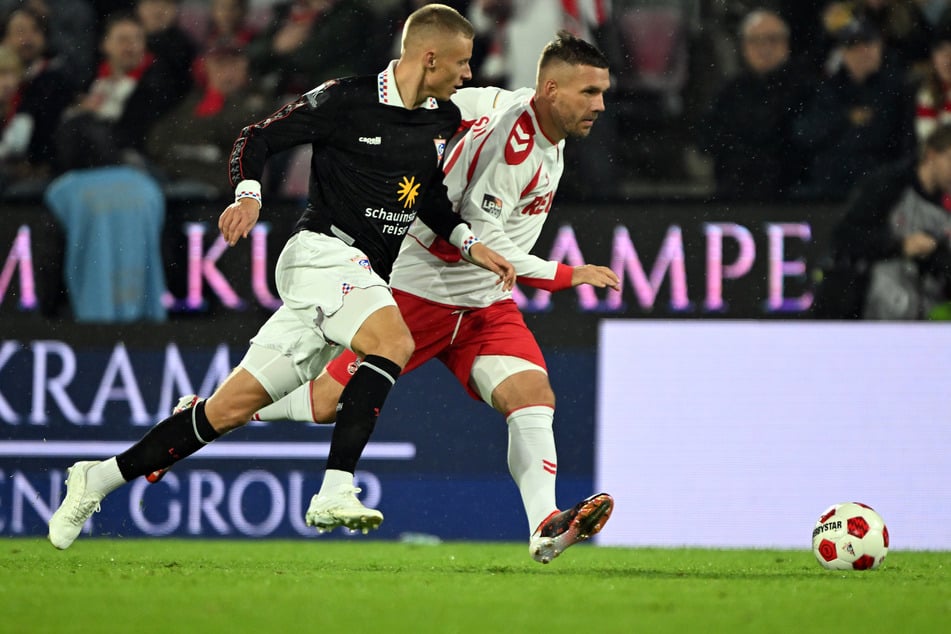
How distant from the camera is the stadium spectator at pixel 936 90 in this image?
29.3 feet

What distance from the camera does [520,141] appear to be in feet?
19.6

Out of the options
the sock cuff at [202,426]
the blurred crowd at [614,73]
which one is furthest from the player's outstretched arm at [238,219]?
the blurred crowd at [614,73]

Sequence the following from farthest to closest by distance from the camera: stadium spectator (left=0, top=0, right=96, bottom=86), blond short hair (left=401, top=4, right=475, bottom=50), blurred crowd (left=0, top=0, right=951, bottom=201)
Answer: stadium spectator (left=0, top=0, right=96, bottom=86) → blurred crowd (left=0, top=0, right=951, bottom=201) → blond short hair (left=401, top=4, right=475, bottom=50)

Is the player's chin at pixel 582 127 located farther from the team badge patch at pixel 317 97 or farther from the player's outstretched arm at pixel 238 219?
the player's outstretched arm at pixel 238 219

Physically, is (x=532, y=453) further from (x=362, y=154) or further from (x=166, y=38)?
(x=166, y=38)

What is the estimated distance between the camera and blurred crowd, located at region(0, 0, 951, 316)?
8.80m

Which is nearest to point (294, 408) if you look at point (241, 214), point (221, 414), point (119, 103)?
point (221, 414)

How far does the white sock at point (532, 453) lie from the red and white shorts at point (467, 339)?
0.18 meters

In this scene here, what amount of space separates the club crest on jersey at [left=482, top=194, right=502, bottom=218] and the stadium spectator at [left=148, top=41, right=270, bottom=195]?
3096 mm

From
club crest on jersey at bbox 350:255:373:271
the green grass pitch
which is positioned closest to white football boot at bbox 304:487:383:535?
the green grass pitch

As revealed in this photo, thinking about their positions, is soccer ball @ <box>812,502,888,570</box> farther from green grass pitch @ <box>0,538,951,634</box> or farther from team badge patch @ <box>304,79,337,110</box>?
team badge patch @ <box>304,79,337,110</box>

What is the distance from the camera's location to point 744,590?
5105mm

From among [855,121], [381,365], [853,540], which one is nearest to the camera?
[381,365]

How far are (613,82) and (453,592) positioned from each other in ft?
15.5
